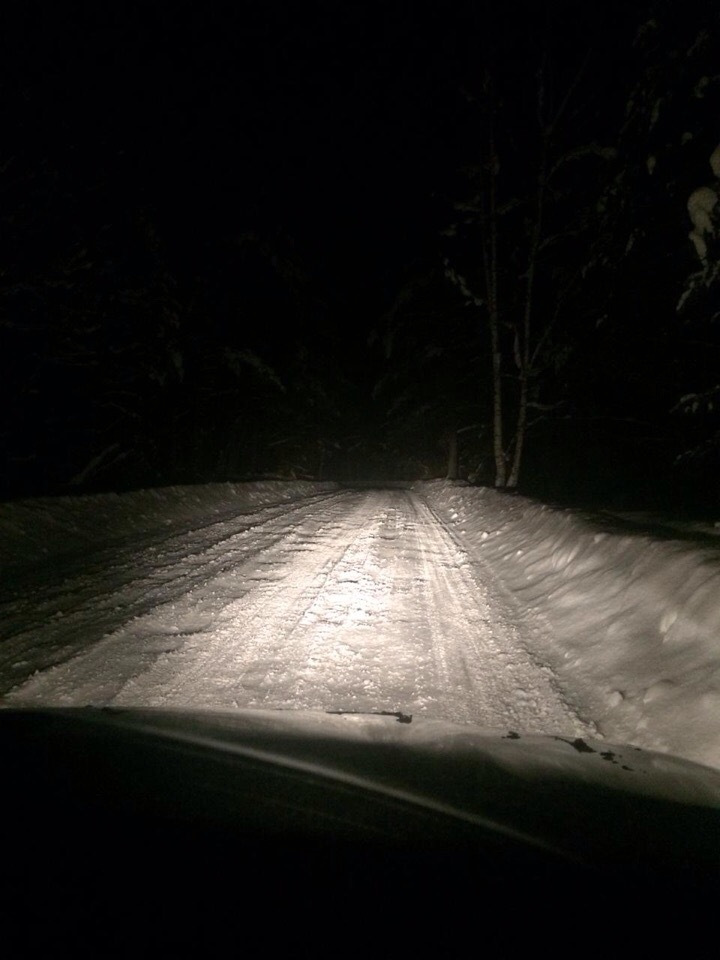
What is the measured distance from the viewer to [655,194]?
630 cm

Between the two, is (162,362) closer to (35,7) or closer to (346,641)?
(35,7)

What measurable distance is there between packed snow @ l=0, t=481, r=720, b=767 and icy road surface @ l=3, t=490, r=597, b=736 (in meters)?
0.02

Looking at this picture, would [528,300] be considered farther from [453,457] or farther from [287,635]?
Answer: [453,457]

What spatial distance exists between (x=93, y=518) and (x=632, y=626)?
8.01m

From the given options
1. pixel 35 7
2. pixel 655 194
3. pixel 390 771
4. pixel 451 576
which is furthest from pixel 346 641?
pixel 35 7

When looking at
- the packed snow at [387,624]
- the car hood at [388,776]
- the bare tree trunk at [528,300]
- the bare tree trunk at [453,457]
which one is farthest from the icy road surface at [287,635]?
the bare tree trunk at [453,457]

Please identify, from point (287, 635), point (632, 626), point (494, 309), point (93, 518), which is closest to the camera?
point (632, 626)

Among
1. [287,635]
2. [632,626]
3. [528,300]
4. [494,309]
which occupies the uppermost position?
[528,300]

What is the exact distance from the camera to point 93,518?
29.8ft

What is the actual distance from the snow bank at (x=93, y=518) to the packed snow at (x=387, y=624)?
Result: 0.15 ft

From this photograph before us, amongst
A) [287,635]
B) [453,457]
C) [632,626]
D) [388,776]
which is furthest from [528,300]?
[388,776]

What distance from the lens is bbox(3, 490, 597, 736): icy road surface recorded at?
3668 mm

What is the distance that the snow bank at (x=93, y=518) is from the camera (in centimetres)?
751

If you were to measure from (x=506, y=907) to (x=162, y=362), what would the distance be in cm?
1482
